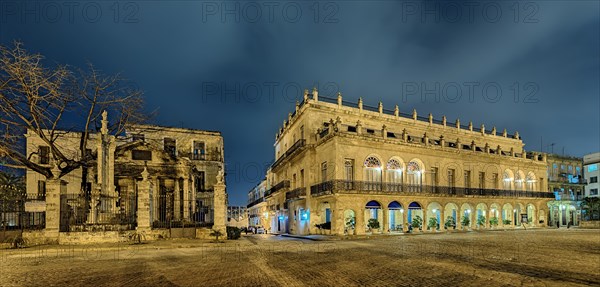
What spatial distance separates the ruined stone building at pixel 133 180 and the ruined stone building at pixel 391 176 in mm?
8878

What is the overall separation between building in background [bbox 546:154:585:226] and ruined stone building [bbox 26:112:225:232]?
4776cm

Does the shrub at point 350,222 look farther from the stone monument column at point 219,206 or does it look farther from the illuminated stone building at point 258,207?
the illuminated stone building at point 258,207

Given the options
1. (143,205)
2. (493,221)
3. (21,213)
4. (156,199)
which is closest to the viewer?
(21,213)

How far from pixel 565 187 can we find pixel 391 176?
41.0 meters

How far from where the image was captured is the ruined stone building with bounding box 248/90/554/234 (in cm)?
2934

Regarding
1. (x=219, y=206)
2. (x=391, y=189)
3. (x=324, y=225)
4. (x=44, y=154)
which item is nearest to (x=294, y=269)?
(x=219, y=206)

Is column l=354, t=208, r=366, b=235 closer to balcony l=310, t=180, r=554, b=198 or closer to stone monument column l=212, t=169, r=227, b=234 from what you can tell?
balcony l=310, t=180, r=554, b=198

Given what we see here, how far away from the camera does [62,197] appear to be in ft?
61.9

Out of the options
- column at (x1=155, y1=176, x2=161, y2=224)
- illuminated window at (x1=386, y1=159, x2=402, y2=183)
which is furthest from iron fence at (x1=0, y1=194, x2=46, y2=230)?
illuminated window at (x1=386, y1=159, x2=402, y2=183)

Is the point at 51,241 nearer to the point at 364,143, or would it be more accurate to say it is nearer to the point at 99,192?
the point at 99,192

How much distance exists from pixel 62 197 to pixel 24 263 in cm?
731

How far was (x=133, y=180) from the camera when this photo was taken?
28.0 metres

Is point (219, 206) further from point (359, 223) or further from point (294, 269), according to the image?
point (359, 223)

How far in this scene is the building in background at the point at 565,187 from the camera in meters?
52.9
